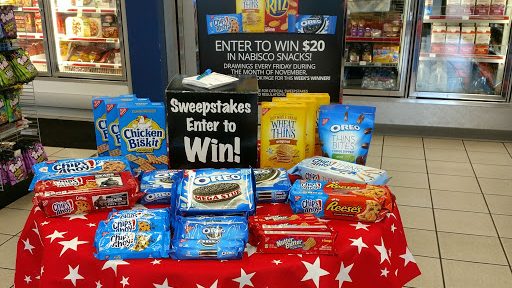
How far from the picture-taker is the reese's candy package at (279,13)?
2529mm

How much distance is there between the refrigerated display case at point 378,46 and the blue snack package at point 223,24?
2.72 meters

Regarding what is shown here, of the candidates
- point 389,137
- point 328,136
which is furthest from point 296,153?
point 389,137

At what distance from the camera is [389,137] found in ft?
16.7

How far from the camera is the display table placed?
1216 millimetres

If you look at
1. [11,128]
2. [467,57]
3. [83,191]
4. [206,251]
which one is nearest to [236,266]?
[206,251]

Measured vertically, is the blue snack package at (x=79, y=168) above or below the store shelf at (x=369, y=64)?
below

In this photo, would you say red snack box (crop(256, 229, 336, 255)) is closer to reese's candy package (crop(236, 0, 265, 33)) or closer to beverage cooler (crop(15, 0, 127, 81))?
reese's candy package (crop(236, 0, 265, 33))

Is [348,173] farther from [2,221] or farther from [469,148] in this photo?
[469,148]

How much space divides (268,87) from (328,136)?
98 cm

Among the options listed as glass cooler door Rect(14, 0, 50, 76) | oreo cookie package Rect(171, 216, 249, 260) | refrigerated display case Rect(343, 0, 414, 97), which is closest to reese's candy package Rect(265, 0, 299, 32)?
oreo cookie package Rect(171, 216, 249, 260)

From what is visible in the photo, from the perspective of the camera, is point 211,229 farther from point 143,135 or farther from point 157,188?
point 143,135

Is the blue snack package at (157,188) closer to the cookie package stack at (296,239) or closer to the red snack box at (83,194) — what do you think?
the red snack box at (83,194)

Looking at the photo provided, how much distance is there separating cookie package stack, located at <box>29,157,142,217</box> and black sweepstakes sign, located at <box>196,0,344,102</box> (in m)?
1.23

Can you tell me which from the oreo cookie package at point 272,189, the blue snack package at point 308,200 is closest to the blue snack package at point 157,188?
the oreo cookie package at point 272,189
